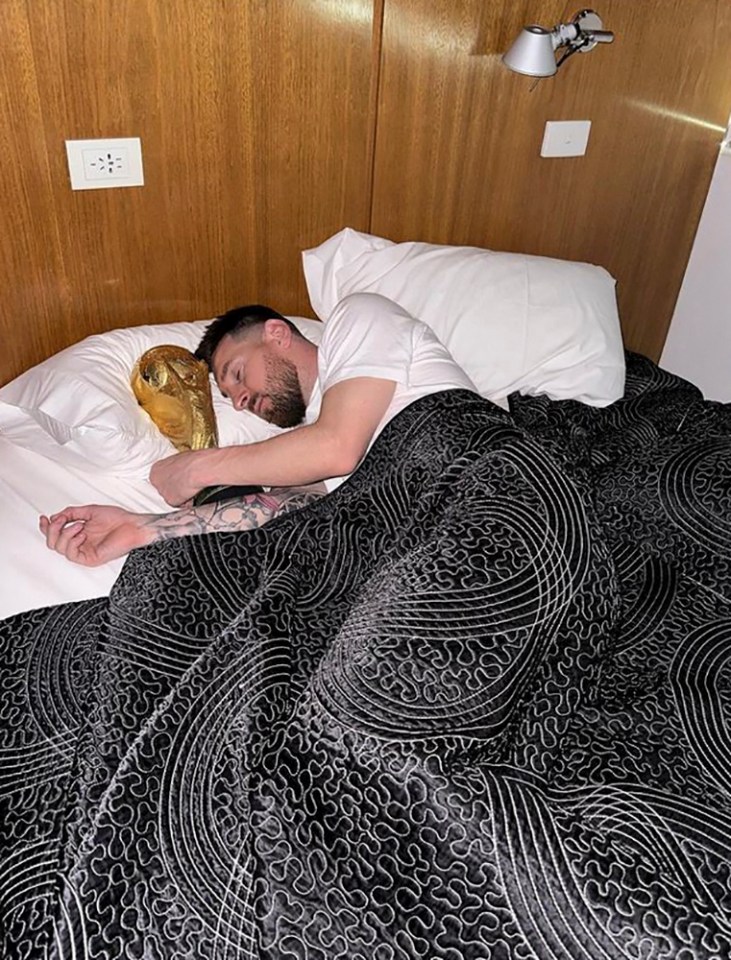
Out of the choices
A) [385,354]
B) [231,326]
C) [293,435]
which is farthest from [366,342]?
[231,326]

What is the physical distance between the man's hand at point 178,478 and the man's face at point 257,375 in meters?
0.19

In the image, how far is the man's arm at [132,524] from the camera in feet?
4.15

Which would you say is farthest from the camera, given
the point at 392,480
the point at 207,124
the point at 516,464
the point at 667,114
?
the point at 667,114

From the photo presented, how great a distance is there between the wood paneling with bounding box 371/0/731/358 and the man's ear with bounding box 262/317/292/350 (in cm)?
46

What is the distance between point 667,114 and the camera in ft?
7.05

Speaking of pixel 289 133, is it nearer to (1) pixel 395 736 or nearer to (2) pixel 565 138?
(2) pixel 565 138

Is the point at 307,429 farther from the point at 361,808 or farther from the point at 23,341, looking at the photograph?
the point at 361,808

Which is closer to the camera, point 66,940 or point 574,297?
point 66,940

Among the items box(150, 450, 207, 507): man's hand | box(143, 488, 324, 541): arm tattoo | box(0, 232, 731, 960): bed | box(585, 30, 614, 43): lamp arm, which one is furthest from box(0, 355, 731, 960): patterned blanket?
box(585, 30, 614, 43): lamp arm

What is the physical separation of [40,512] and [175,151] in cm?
76

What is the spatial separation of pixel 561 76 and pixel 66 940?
2.00m

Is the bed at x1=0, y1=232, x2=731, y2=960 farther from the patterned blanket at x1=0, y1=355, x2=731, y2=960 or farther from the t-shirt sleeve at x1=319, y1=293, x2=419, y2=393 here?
the t-shirt sleeve at x1=319, y1=293, x2=419, y2=393

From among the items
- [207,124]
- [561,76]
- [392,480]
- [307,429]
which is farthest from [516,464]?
[561,76]

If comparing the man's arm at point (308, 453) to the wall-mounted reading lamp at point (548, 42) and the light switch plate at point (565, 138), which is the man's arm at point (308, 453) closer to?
the wall-mounted reading lamp at point (548, 42)
